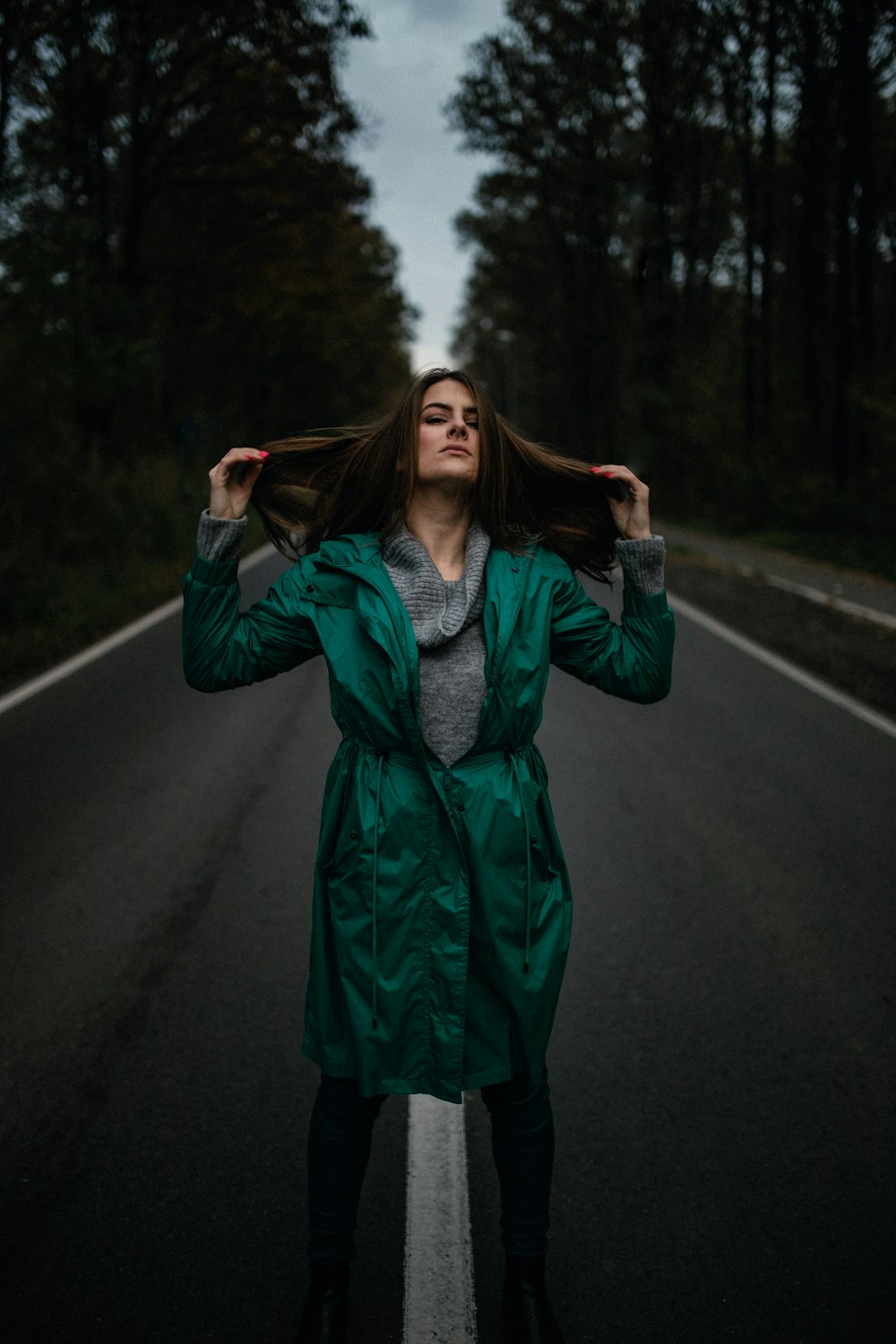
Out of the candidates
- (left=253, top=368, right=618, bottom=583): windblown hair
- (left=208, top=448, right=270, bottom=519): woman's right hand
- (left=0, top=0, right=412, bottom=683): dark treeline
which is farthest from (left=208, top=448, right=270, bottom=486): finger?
(left=0, top=0, right=412, bottom=683): dark treeline

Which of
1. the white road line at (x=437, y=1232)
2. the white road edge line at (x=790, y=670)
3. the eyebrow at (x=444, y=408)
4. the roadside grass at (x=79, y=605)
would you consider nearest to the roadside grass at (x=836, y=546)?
the white road edge line at (x=790, y=670)

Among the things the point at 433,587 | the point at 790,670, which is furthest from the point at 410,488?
the point at 790,670

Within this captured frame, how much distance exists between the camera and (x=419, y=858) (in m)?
2.25

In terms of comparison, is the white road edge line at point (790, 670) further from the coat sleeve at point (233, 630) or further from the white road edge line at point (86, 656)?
the coat sleeve at point (233, 630)

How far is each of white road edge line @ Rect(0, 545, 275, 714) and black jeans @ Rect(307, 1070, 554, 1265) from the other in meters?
5.93

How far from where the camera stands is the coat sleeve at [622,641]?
2443mm

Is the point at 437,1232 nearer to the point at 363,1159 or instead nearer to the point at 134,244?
the point at 363,1159

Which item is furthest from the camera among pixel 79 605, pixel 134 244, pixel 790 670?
pixel 134 244

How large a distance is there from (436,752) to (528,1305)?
123cm

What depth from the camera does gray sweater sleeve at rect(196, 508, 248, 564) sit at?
2391mm

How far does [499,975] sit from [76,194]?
908 inches

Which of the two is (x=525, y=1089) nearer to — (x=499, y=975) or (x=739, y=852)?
(x=499, y=975)

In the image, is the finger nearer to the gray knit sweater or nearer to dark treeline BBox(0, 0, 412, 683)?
the gray knit sweater

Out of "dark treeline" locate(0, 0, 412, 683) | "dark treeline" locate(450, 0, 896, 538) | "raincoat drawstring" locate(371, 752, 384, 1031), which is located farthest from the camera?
"dark treeline" locate(450, 0, 896, 538)
